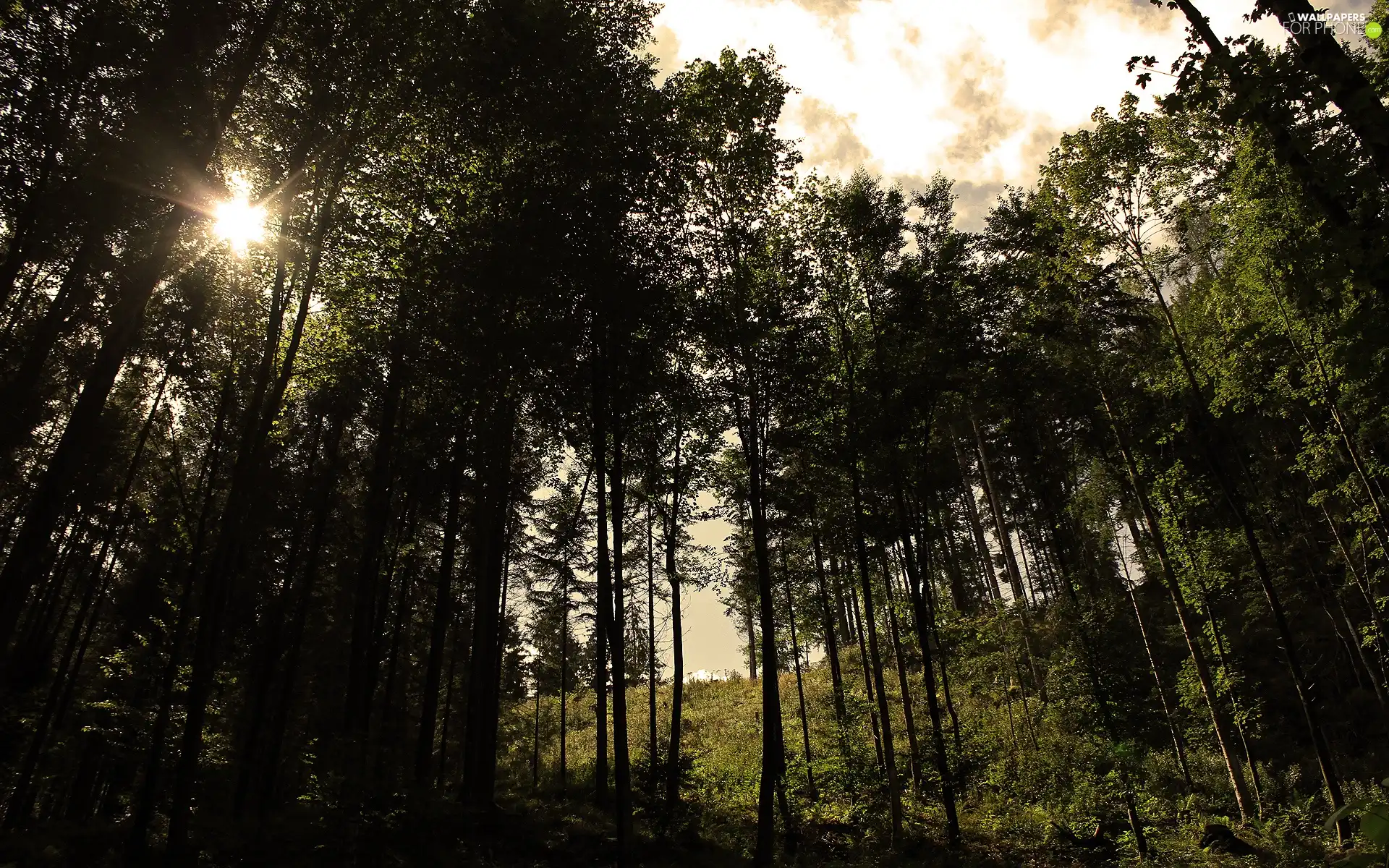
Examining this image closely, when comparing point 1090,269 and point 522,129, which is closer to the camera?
point 522,129

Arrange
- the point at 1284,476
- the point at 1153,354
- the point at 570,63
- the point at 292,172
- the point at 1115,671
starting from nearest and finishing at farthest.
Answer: the point at 292,172
the point at 570,63
the point at 1115,671
the point at 1153,354
the point at 1284,476

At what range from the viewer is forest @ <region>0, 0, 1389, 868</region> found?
10328 millimetres

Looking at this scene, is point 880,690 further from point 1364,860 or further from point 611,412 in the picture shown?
point 1364,860

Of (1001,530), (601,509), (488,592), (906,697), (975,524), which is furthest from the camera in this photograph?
(975,524)

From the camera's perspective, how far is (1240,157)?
12336 mm

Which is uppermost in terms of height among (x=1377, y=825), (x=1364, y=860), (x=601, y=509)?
(x=601, y=509)

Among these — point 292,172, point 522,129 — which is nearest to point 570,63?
point 522,129

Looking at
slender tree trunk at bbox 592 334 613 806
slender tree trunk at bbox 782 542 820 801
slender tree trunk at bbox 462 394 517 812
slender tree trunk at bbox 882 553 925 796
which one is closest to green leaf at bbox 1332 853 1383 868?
slender tree trunk at bbox 592 334 613 806

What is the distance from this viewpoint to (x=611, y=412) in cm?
1536

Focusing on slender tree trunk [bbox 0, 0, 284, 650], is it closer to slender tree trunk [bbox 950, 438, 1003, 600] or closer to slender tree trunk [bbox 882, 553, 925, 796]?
slender tree trunk [bbox 882, 553, 925, 796]

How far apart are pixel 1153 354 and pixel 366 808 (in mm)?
20122

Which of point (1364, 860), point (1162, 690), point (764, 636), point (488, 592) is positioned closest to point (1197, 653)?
point (1162, 690)

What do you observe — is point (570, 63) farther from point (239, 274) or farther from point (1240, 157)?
point (1240, 157)

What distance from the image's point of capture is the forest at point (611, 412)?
10.3 metres
